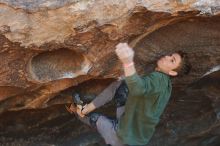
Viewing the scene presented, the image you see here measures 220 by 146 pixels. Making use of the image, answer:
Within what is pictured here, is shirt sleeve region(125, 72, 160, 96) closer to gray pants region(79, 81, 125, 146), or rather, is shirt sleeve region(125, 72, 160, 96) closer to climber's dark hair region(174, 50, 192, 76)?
climber's dark hair region(174, 50, 192, 76)

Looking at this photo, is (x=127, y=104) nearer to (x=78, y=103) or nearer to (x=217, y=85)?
(x=78, y=103)

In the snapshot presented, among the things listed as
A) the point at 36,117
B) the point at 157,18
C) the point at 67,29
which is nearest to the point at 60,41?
the point at 67,29

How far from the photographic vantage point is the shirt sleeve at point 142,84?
228 cm

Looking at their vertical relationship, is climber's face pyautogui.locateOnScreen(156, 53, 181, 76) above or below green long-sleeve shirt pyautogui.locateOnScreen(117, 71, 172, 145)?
above

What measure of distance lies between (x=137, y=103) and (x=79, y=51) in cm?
Answer: 44

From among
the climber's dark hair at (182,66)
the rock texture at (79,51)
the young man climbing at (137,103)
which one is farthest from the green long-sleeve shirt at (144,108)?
the rock texture at (79,51)

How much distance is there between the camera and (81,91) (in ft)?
10.4

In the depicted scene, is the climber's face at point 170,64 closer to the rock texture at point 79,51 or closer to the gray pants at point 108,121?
the rock texture at point 79,51

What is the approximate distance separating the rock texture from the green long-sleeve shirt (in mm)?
335

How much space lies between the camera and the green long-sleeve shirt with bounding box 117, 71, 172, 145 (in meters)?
2.50

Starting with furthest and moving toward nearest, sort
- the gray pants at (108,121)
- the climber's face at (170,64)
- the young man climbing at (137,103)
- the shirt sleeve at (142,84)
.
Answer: the gray pants at (108,121) < the climber's face at (170,64) < the young man climbing at (137,103) < the shirt sleeve at (142,84)

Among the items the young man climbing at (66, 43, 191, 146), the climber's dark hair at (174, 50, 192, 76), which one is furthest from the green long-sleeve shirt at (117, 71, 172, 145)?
the climber's dark hair at (174, 50, 192, 76)

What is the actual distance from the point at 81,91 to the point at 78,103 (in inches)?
6.8

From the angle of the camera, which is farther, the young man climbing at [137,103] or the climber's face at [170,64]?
the climber's face at [170,64]
